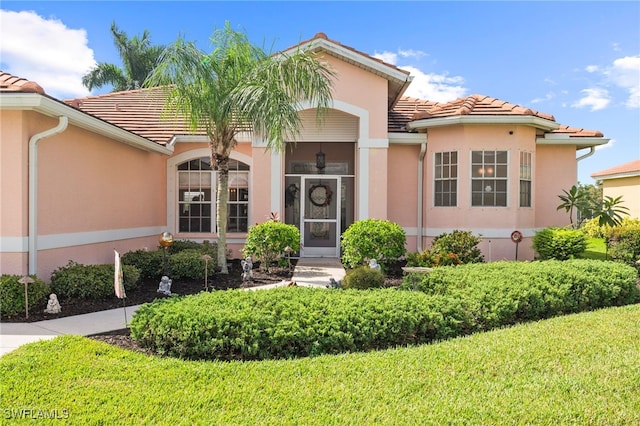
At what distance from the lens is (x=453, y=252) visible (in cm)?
1002

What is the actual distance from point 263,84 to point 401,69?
478cm

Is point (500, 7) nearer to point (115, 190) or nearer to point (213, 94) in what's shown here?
point (213, 94)

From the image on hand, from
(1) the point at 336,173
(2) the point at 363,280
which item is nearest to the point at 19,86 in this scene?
(2) the point at 363,280

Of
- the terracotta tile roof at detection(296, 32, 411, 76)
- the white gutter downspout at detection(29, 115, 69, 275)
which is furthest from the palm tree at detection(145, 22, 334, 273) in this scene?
the white gutter downspout at detection(29, 115, 69, 275)

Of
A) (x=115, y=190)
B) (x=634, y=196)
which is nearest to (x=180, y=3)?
(x=115, y=190)

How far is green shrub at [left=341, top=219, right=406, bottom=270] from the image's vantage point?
31.2ft

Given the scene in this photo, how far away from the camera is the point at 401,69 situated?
37.0 feet

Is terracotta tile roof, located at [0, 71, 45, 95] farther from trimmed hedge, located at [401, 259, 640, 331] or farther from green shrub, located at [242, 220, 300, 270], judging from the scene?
trimmed hedge, located at [401, 259, 640, 331]

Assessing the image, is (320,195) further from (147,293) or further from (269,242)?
(147,293)

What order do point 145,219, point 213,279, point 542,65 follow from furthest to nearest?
point 542,65 < point 145,219 < point 213,279

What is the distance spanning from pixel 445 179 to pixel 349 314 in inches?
319

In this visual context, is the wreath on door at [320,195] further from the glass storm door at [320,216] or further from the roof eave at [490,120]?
the roof eave at [490,120]

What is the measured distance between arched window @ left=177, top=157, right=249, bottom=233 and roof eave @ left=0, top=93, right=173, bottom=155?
274cm

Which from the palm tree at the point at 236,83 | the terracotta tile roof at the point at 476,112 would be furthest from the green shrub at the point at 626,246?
the palm tree at the point at 236,83
